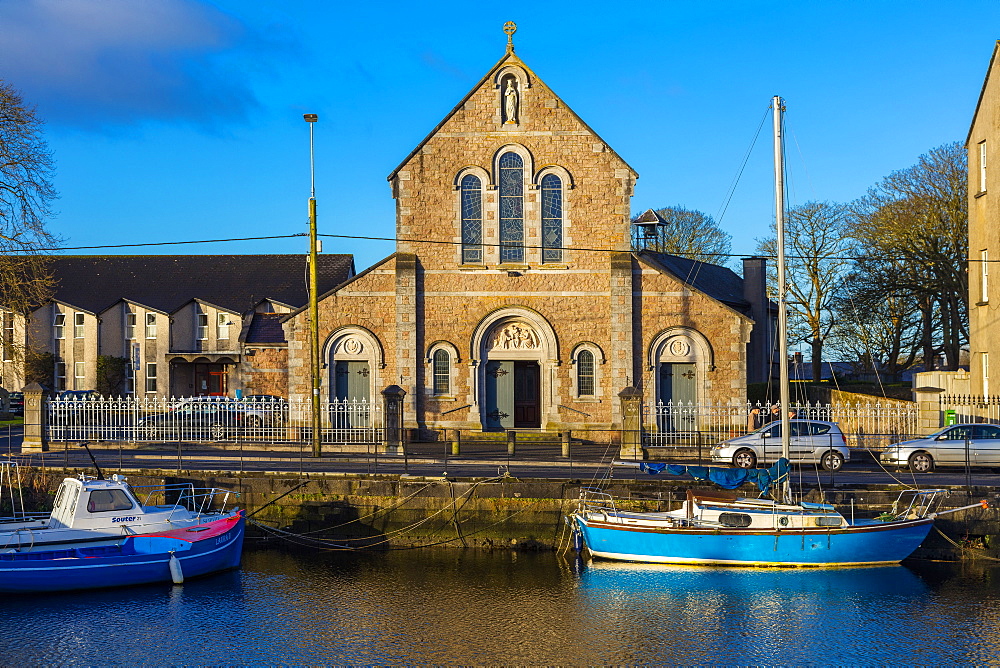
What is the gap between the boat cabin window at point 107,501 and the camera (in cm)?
2123

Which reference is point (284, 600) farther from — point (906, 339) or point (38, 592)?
point (906, 339)

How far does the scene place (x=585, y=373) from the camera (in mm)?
34344

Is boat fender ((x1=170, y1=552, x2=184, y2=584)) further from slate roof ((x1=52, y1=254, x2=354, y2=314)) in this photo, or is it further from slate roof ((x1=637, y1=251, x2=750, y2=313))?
slate roof ((x1=52, y1=254, x2=354, y2=314))

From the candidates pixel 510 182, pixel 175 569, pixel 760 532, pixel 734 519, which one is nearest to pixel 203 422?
pixel 510 182

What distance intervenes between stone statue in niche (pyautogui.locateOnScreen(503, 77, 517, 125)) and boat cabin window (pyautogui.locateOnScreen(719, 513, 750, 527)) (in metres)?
18.0

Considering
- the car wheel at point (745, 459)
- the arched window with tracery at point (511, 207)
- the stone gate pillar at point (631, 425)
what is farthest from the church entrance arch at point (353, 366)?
the car wheel at point (745, 459)

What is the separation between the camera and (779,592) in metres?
19.8

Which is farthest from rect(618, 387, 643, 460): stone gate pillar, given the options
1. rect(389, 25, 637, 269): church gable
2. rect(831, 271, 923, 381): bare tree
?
rect(831, 271, 923, 381): bare tree

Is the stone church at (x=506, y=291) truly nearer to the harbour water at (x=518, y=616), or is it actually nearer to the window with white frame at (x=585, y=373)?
the window with white frame at (x=585, y=373)

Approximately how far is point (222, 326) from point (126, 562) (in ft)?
140

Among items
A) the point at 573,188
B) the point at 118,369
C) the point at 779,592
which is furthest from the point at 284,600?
the point at 118,369

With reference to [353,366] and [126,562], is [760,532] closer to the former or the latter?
[126,562]

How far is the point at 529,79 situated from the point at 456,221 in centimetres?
560

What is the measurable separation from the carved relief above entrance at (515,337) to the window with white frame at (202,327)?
32.6 m
